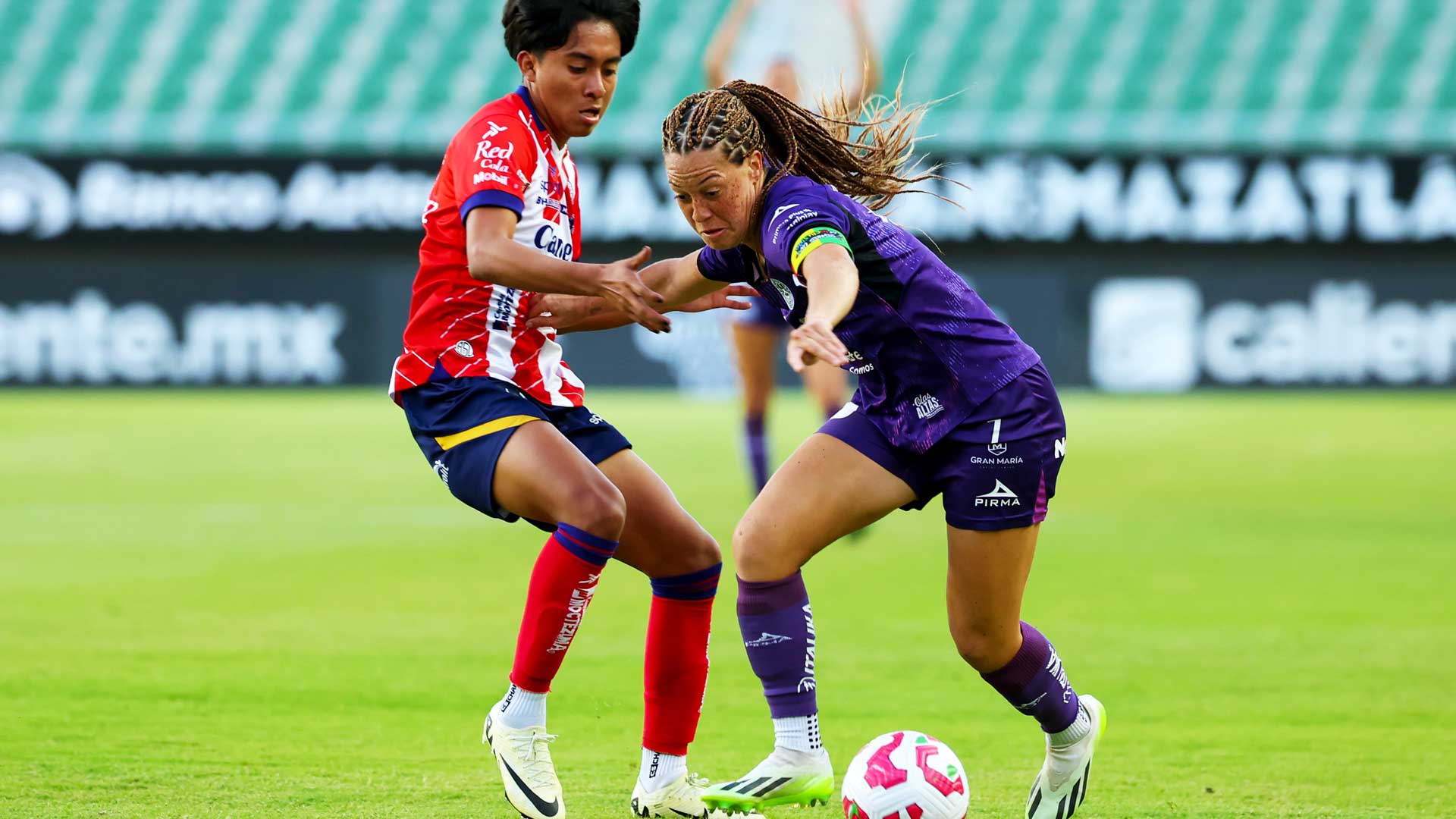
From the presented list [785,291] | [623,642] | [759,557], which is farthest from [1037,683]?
[623,642]

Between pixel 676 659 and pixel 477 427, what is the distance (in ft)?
2.33

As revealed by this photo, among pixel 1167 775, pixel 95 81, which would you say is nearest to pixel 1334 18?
pixel 95 81

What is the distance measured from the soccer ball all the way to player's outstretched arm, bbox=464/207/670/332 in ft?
3.47

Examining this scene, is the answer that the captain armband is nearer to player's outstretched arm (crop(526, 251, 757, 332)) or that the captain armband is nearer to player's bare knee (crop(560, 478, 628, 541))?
player's outstretched arm (crop(526, 251, 757, 332))

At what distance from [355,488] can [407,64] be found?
1266 cm

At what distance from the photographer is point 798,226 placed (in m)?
3.65

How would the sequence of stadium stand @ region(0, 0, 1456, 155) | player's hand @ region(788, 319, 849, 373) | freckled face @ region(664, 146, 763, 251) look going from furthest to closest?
stadium stand @ region(0, 0, 1456, 155)
freckled face @ region(664, 146, 763, 251)
player's hand @ region(788, 319, 849, 373)

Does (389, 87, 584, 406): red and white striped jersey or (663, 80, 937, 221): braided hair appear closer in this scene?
(663, 80, 937, 221): braided hair

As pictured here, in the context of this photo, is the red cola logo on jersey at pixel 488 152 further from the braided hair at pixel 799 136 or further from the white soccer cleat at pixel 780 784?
the white soccer cleat at pixel 780 784

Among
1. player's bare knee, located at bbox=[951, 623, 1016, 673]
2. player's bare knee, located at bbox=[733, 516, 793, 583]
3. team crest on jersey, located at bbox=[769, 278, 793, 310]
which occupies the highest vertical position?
team crest on jersey, located at bbox=[769, 278, 793, 310]

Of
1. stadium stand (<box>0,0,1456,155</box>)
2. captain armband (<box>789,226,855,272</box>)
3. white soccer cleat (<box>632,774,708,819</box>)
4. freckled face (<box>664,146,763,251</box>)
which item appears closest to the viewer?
captain armband (<box>789,226,855,272</box>)

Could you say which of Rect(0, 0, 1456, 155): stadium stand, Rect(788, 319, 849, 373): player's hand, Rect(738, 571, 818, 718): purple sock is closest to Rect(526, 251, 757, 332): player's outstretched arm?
Rect(738, 571, 818, 718): purple sock

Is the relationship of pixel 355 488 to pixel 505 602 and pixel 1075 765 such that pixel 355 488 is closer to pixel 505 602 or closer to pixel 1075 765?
pixel 505 602

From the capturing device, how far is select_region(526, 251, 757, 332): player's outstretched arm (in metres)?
4.23
